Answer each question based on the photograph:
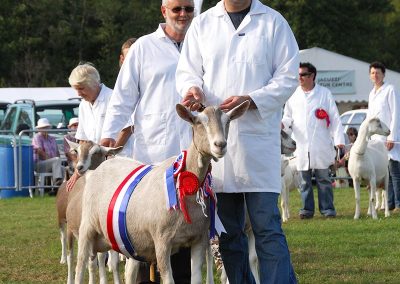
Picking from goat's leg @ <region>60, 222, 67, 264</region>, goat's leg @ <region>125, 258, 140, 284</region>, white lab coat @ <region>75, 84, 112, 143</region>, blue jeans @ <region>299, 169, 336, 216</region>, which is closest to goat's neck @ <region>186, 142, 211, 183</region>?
goat's leg @ <region>125, 258, 140, 284</region>

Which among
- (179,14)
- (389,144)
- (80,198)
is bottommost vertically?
(80,198)

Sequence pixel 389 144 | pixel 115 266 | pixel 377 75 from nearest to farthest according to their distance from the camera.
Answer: pixel 115 266 → pixel 377 75 → pixel 389 144

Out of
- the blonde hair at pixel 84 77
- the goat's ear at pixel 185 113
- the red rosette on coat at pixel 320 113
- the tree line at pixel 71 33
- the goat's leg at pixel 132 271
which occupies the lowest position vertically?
the goat's leg at pixel 132 271

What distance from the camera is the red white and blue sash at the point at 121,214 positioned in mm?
7566

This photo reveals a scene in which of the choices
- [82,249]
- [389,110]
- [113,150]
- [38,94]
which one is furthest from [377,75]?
[38,94]

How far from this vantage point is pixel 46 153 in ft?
76.2

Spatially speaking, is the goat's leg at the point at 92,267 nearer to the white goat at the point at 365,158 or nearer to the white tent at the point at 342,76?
the white goat at the point at 365,158

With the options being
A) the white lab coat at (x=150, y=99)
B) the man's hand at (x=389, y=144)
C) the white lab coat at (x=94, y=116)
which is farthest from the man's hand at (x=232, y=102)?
the man's hand at (x=389, y=144)

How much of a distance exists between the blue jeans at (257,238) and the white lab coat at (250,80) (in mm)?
128

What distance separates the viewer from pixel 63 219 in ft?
38.0

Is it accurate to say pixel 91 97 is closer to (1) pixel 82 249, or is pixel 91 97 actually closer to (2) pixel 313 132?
(1) pixel 82 249

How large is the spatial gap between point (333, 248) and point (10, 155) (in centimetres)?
1197

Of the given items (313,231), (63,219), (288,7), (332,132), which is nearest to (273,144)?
(63,219)

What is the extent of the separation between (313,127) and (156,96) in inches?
324
